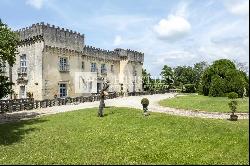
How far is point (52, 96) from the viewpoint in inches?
1412

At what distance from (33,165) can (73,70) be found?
28.1 metres

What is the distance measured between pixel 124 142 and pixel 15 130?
751 centimetres

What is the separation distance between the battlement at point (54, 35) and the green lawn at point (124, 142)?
1598 cm

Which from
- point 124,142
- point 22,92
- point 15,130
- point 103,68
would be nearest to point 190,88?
point 103,68

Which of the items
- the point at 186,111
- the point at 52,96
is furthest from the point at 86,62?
the point at 186,111

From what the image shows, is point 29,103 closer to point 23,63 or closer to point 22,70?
point 22,70

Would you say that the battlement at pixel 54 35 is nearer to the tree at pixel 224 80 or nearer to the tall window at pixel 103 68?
the tall window at pixel 103 68

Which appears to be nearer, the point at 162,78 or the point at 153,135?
the point at 153,135

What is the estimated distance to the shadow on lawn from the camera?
53.5 ft

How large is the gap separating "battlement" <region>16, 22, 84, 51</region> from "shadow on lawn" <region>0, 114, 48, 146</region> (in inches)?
587

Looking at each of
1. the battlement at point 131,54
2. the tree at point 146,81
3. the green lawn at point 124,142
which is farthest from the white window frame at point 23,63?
the tree at point 146,81

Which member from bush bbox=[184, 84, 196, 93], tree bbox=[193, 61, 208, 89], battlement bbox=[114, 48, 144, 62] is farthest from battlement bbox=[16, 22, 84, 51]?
tree bbox=[193, 61, 208, 89]

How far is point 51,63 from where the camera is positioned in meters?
35.8

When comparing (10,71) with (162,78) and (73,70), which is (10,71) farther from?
(162,78)
